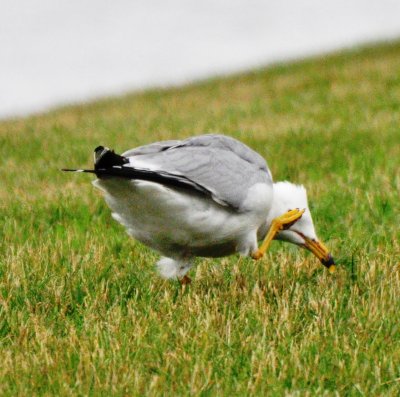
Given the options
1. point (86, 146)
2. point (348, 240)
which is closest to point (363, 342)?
point (348, 240)

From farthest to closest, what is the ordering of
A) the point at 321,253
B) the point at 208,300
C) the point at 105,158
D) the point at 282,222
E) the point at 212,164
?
the point at 321,253, the point at 282,222, the point at 212,164, the point at 208,300, the point at 105,158

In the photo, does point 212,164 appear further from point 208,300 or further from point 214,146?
point 208,300

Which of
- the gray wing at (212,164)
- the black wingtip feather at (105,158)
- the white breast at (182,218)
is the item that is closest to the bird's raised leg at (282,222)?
the white breast at (182,218)

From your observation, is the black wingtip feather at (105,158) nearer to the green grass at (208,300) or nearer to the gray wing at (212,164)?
the gray wing at (212,164)

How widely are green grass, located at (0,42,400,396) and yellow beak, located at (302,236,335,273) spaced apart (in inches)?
4.1

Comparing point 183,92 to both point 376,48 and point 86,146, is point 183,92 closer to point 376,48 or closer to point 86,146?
point 376,48

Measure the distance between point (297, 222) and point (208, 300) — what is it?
3.52 feet

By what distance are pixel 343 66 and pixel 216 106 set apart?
13.4 ft

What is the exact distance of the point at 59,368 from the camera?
3871 mm

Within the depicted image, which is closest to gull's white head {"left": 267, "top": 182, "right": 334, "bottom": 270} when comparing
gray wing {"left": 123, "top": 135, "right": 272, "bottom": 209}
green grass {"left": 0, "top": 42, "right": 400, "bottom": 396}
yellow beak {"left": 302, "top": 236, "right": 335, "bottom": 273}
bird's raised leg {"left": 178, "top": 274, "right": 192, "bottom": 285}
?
yellow beak {"left": 302, "top": 236, "right": 335, "bottom": 273}

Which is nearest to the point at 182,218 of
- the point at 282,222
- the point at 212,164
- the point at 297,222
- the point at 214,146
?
the point at 212,164

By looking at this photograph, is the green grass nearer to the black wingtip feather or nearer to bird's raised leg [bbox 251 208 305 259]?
bird's raised leg [bbox 251 208 305 259]

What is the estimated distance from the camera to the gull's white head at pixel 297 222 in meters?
5.50

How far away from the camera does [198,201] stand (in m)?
4.87
